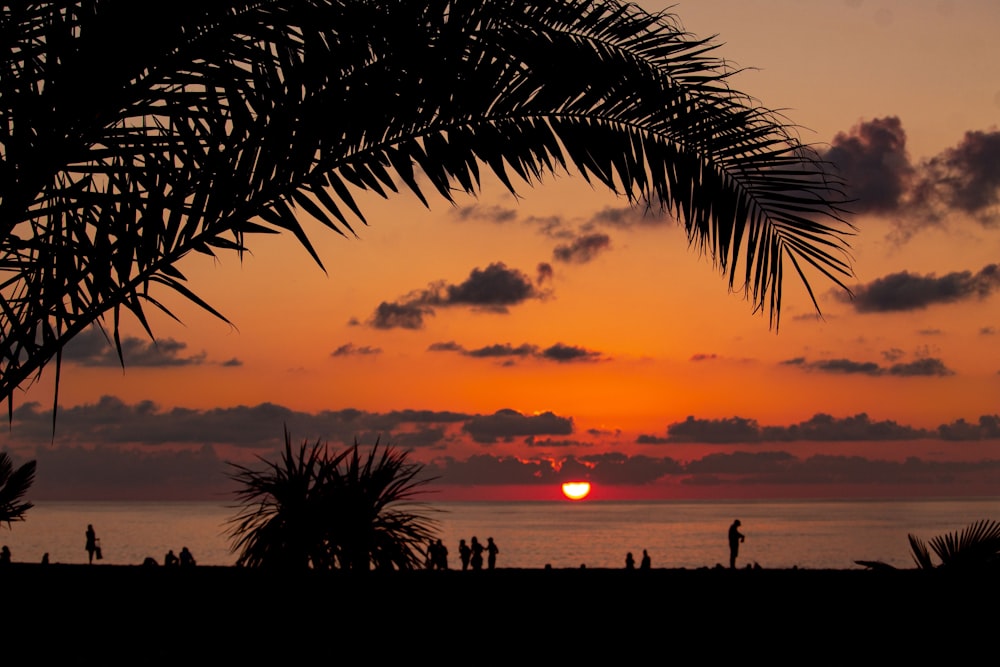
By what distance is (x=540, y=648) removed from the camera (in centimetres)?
964

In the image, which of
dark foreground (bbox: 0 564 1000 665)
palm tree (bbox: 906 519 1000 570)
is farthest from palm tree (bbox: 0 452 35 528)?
palm tree (bbox: 906 519 1000 570)

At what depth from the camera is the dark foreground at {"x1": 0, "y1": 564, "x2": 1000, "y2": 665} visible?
9234mm

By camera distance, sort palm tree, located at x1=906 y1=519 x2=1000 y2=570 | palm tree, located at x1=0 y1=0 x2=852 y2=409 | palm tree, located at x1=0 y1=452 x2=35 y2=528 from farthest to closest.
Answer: palm tree, located at x1=0 y1=452 x2=35 y2=528 < palm tree, located at x1=906 y1=519 x2=1000 y2=570 < palm tree, located at x1=0 y1=0 x2=852 y2=409

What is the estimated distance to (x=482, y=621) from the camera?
35.3 feet

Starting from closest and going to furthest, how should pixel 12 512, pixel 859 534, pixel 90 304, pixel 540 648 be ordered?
pixel 90 304
pixel 540 648
pixel 12 512
pixel 859 534

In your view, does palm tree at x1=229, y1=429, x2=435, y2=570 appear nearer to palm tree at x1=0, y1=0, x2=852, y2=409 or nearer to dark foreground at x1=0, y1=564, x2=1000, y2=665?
dark foreground at x1=0, y1=564, x2=1000, y2=665

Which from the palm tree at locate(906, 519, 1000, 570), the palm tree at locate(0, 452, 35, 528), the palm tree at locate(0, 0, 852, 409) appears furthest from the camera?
the palm tree at locate(0, 452, 35, 528)

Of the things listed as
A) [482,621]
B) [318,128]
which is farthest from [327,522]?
[318,128]

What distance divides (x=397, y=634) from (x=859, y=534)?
501ft

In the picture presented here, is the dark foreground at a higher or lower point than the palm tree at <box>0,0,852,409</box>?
lower

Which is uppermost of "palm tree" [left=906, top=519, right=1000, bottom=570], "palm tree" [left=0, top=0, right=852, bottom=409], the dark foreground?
"palm tree" [left=0, top=0, right=852, bottom=409]

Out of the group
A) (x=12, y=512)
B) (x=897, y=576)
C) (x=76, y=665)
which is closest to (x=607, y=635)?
(x=897, y=576)

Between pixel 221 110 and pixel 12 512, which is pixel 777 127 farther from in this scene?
pixel 12 512

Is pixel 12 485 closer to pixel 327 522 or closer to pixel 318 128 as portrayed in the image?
pixel 327 522
